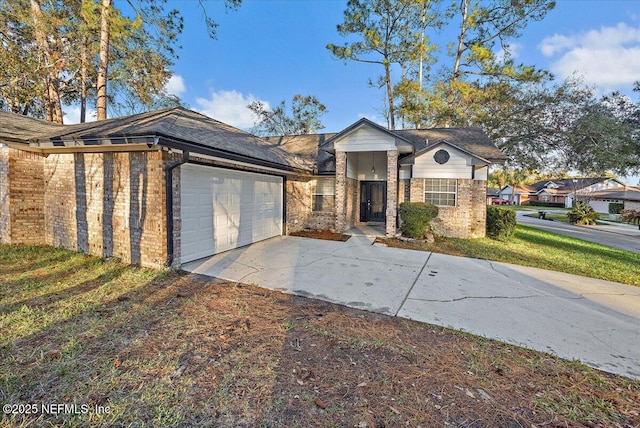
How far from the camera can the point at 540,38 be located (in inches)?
Result: 642

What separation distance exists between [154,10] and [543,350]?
16249 millimetres

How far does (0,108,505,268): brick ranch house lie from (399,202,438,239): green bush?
0.52 meters

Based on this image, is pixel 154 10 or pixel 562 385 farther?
pixel 154 10

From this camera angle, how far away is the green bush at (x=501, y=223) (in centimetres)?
1168

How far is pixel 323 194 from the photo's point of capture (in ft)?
41.1

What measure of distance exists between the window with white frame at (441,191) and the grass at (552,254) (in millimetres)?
1558

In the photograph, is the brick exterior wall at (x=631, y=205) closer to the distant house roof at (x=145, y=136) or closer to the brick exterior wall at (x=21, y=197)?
the distant house roof at (x=145, y=136)

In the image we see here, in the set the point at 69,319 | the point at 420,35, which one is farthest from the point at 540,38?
the point at 69,319

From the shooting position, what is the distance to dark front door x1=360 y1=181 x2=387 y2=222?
1424 centimetres

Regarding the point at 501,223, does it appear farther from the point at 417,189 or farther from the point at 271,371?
the point at 271,371

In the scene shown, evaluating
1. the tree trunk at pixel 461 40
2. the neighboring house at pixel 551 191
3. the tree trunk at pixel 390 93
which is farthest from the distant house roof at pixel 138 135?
the neighboring house at pixel 551 191

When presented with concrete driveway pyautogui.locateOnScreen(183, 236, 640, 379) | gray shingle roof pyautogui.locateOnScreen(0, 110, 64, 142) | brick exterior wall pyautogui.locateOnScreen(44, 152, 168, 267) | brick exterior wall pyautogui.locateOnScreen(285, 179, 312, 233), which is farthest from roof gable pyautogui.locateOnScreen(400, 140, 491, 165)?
gray shingle roof pyautogui.locateOnScreen(0, 110, 64, 142)

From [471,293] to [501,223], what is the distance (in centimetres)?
798

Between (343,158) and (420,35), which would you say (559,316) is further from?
(420,35)
